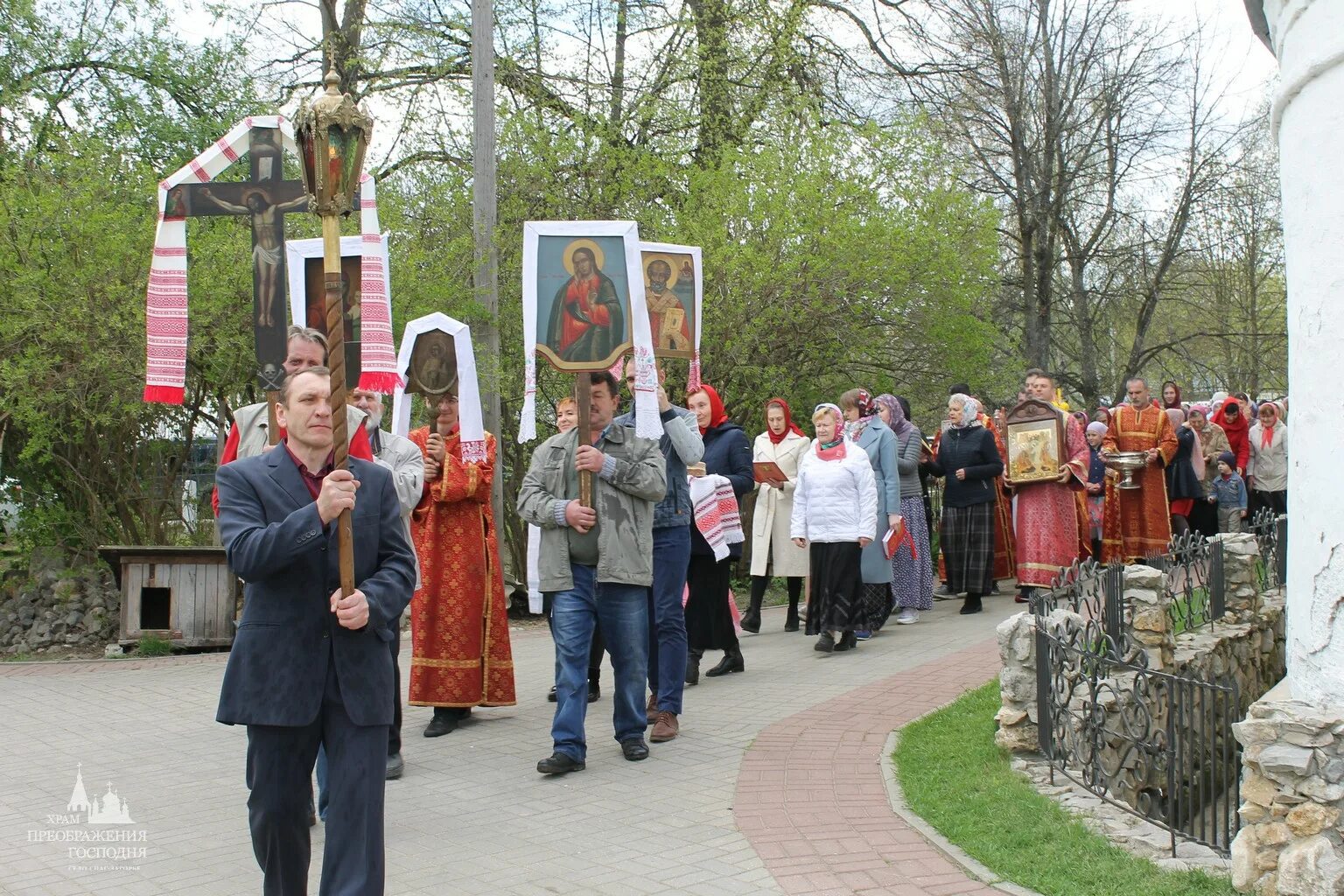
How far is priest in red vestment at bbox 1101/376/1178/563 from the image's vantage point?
14.0m

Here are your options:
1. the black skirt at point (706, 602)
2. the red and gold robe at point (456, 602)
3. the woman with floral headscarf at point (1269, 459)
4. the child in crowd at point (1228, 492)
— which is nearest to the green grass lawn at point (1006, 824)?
the black skirt at point (706, 602)

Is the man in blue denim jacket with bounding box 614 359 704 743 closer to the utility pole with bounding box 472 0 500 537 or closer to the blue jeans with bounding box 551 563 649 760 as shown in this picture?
the blue jeans with bounding box 551 563 649 760

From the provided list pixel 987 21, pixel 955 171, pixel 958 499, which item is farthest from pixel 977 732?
pixel 987 21

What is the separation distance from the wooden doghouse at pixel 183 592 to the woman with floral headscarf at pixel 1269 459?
13168 millimetres

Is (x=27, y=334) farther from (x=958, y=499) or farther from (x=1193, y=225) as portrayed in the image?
(x=1193, y=225)

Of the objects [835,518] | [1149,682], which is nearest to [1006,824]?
[1149,682]

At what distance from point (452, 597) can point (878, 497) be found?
4508mm

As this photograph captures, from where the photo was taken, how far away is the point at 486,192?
12258 millimetres

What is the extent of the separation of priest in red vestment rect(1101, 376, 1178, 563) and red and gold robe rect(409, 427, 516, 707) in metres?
8.58

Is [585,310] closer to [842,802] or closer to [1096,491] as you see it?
[842,802]

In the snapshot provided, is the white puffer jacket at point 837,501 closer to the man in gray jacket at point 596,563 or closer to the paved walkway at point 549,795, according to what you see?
the paved walkway at point 549,795

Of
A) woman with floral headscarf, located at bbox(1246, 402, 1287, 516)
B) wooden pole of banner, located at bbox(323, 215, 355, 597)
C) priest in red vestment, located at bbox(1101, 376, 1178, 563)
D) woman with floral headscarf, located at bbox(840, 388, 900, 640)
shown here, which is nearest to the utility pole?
woman with floral headscarf, located at bbox(840, 388, 900, 640)

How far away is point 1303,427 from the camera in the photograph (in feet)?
17.3

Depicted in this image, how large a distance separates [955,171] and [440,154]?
23.9ft
